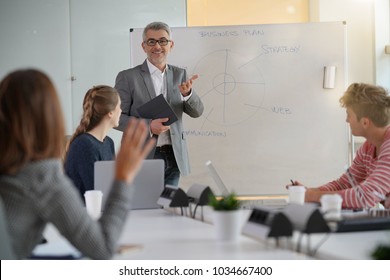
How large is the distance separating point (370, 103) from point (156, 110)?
1.16 metres

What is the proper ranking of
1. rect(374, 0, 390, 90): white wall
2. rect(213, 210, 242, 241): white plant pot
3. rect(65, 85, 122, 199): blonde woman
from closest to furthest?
rect(213, 210, 242, 241): white plant pot, rect(65, 85, 122, 199): blonde woman, rect(374, 0, 390, 90): white wall

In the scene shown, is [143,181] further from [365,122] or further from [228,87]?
[228,87]

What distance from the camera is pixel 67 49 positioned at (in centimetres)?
431

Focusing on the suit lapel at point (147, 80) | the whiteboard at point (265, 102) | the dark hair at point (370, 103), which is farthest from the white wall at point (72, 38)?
the dark hair at point (370, 103)

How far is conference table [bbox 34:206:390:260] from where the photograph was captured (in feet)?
4.70

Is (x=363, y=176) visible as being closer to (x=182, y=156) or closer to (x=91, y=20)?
(x=182, y=156)

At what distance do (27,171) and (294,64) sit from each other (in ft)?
10.3

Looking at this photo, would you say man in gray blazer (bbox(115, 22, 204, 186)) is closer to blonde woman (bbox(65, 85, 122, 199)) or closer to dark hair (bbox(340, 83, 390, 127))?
blonde woman (bbox(65, 85, 122, 199))

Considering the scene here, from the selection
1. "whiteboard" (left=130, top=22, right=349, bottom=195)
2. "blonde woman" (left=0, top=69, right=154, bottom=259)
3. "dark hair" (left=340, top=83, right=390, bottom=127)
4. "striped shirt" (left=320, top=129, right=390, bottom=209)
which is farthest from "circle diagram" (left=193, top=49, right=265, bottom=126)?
"blonde woman" (left=0, top=69, right=154, bottom=259)

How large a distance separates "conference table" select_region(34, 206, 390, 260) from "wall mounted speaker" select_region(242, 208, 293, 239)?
0.02 m

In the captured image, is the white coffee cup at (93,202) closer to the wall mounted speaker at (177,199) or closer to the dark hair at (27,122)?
the wall mounted speaker at (177,199)

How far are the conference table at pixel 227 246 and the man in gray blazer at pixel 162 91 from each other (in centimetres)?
169

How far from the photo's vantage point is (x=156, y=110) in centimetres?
310
